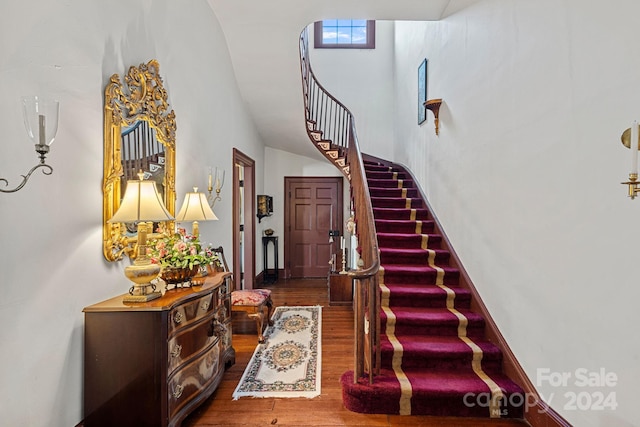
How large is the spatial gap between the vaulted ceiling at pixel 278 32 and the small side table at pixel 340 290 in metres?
2.52

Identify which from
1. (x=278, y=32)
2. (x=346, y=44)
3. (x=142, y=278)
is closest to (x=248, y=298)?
(x=142, y=278)

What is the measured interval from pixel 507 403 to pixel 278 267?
4.72m

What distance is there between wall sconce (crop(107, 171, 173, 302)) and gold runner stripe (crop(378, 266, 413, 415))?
1738 mm

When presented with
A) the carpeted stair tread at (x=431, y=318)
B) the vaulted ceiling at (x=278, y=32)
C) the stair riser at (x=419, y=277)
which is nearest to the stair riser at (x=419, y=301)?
the carpeted stair tread at (x=431, y=318)

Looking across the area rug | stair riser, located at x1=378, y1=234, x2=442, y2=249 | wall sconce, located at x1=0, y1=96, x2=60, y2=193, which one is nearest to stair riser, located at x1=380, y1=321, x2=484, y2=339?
the area rug

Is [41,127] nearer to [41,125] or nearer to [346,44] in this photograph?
[41,125]

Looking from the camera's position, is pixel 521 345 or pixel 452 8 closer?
pixel 521 345

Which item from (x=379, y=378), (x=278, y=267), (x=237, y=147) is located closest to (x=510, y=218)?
(x=379, y=378)

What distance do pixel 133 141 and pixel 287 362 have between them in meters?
2.20

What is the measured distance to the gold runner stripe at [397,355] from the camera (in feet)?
7.13

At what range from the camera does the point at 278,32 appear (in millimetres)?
3592

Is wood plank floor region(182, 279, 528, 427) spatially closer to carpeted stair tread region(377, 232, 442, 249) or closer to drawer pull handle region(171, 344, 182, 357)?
drawer pull handle region(171, 344, 182, 357)

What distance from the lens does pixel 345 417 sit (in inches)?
84.3

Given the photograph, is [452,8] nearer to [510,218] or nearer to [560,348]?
[510,218]
